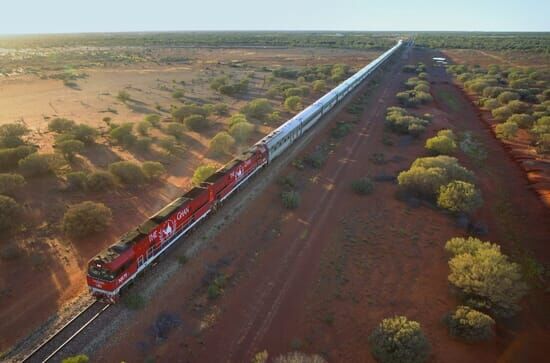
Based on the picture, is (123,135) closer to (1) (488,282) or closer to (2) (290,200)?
(2) (290,200)

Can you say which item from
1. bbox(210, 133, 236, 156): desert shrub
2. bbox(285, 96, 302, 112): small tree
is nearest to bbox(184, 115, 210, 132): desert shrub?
bbox(210, 133, 236, 156): desert shrub

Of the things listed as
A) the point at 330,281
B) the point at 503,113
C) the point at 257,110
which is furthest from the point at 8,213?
the point at 503,113

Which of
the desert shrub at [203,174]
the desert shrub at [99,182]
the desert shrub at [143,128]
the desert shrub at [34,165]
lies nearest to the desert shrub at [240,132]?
the desert shrub at [143,128]

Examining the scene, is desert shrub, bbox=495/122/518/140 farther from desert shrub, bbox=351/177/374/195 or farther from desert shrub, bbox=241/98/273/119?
desert shrub, bbox=241/98/273/119

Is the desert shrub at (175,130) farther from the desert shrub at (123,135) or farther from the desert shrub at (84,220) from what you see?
the desert shrub at (84,220)

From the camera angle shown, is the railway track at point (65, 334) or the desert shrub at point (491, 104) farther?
the desert shrub at point (491, 104)
